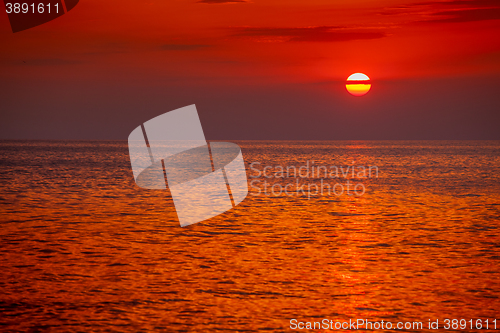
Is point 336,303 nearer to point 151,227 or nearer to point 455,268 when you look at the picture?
point 455,268

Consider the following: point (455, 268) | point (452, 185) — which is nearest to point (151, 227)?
point (455, 268)

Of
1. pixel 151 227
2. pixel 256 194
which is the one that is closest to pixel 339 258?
pixel 151 227

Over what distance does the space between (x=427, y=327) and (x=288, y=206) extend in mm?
14555

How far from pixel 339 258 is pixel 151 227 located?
7052 mm

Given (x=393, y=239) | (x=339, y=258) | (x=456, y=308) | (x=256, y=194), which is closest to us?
(x=456, y=308)

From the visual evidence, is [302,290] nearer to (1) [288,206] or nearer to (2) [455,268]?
(2) [455,268]

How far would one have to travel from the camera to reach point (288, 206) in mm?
22703

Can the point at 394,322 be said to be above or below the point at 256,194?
below

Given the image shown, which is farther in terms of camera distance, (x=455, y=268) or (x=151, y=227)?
(x=151, y=227)

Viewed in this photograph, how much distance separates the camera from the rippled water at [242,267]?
873 cm

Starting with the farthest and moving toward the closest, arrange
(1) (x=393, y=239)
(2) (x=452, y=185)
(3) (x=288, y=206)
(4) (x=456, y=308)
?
(2) (x=452, y=185) → (3) (x=288, y=206) → (1) (x=393, y=239) → (4) (x=456, y=308)

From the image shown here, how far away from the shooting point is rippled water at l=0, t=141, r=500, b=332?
8.73 m

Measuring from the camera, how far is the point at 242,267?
11.8m

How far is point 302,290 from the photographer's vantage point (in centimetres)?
998
